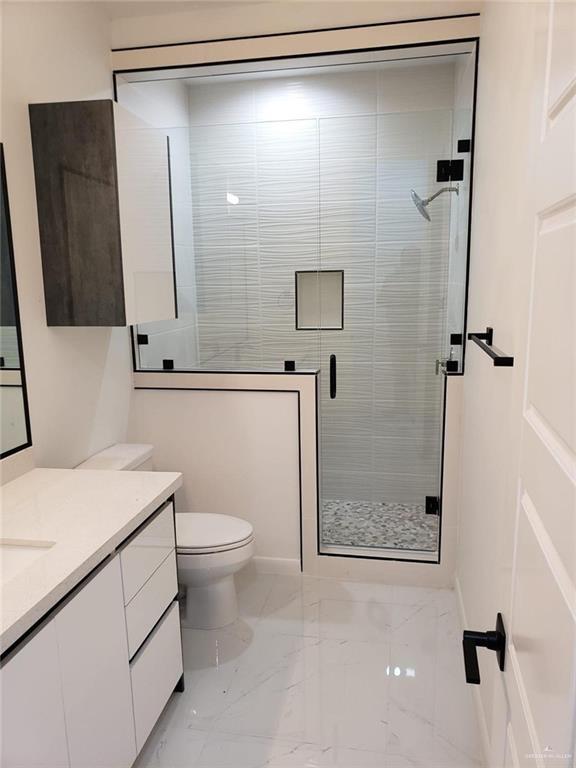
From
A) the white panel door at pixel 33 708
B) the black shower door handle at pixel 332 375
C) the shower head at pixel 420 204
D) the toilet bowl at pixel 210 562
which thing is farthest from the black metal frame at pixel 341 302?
the white panel door at pixel 33 708

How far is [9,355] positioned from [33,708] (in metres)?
1.14

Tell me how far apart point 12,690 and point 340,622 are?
163 centimetres

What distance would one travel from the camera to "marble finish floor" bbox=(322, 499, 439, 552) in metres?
2.79

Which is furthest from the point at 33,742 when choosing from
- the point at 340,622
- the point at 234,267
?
the point at 234,267

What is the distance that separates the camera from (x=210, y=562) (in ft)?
7.34

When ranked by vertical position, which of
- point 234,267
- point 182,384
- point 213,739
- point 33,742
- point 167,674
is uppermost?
point 234,267

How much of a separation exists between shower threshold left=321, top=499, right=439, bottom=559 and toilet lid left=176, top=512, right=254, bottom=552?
621 mm

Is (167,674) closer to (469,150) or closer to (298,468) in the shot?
(298,468)

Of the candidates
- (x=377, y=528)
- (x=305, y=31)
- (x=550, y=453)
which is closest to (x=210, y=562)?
(x=377, y=528)

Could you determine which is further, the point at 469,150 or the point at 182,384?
the point at 182,384

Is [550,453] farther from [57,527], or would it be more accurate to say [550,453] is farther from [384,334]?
[384,334]

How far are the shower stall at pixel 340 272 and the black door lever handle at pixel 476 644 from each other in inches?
69.8

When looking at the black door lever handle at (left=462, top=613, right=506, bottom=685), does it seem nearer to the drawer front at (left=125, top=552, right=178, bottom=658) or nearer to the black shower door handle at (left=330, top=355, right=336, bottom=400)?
the drawer front at (left=125, top=552, right=178, bottom=658)

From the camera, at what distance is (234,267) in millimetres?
2854
